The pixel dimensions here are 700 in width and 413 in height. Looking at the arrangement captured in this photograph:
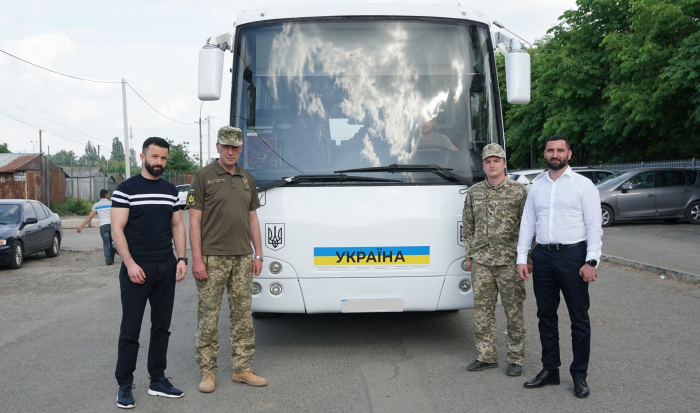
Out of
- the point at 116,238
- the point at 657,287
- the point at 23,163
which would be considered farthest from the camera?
the point at 23,163

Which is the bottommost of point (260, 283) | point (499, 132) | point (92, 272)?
point (92, 272)

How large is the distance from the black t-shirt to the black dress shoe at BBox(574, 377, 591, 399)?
317 centimetres

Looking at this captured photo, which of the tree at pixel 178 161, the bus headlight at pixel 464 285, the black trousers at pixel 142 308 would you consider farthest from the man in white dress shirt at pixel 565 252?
the tree at pixel 178 161

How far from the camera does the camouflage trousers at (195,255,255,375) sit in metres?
5.00

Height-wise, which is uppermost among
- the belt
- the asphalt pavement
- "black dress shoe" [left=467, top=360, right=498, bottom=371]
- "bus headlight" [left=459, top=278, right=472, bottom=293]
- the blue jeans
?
the belt

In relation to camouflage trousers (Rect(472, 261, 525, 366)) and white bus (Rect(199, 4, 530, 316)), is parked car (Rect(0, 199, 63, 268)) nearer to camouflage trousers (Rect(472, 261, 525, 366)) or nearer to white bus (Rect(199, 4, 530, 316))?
white bus (Rect(199, 4, 530, 316))

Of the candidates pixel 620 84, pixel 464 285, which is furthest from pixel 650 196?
pixel 464 285

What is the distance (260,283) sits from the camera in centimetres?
559

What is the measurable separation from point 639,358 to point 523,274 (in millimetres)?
1553

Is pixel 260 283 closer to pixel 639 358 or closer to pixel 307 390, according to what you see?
pixel 307 390

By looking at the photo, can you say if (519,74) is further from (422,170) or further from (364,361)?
(364,361)

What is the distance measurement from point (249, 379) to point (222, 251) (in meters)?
1.04

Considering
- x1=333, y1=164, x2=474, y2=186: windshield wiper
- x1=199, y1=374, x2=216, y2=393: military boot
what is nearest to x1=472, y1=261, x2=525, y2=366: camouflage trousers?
x1=333, y1=164, x2=474, y2=186: windshield wiper

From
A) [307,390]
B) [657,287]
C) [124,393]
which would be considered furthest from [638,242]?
[124,393]
